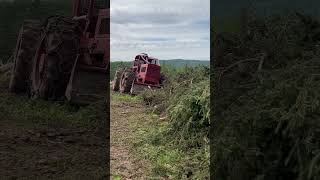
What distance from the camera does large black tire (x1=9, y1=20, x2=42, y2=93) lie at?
11078mm

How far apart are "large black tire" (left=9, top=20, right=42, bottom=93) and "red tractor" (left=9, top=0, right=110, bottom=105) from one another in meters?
0.60

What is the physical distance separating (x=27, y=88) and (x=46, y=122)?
3099mm

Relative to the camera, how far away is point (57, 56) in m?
9.40

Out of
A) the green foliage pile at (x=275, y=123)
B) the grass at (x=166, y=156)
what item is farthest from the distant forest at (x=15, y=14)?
the green foliage pile at (x=275, y=123)

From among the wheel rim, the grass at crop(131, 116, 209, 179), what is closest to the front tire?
the wheel rim

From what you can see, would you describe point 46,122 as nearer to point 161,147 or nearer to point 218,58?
point 161,147

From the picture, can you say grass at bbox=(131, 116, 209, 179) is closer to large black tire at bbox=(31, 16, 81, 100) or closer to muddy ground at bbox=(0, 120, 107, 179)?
muddy ground at bbox=(0, 120, 107, 179)

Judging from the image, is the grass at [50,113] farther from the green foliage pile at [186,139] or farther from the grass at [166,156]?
the green foliage pile at [186,139]

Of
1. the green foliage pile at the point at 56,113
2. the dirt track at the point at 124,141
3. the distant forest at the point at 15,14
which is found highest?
the distant forest at the point at 15,14

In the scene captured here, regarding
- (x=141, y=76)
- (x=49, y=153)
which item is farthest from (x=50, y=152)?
(x=141, y=76)

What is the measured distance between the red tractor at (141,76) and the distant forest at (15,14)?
9.90 ft

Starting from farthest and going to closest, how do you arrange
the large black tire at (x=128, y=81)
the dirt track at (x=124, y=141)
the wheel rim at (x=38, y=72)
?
1. the large black tire at (x=128, y=81)
2. the wheel rim at (x=38, y=72)
3. the dirt track at (x=124, y=141)

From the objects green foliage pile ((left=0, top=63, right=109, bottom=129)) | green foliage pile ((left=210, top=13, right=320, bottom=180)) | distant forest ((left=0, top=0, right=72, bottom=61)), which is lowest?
green foliage pile ((left=0, top=63, right=109, bottom=129))

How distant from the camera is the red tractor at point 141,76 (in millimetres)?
15289
